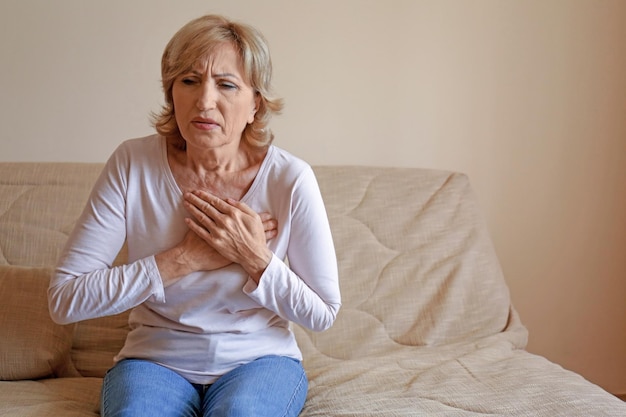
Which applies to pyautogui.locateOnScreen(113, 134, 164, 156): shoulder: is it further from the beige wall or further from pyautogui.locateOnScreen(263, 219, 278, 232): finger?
the beige wall

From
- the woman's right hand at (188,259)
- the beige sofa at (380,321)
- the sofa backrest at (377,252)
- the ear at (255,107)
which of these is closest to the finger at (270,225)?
the woman's right hand at (188,259)

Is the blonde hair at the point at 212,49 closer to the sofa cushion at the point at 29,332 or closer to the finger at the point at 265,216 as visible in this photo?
the finger at the point at 265,216

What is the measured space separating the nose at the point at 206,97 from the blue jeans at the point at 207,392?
515 mm

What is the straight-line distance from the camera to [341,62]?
250 centimetres

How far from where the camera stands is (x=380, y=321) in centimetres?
208

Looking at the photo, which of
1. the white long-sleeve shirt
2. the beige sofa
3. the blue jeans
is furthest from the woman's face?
the beige sofa

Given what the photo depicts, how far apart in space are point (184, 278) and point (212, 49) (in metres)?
0.46

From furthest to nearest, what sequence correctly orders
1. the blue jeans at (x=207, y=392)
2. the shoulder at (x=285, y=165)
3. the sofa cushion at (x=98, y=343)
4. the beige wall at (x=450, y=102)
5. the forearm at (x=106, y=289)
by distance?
the beige wall at (x=450, y=102) → the sofa cushion at (x=98, y=343) → the shoulder at (x=285, y=165) → the forearm at (x=106, y=289) → the blue jeans at (x=207, y=392)

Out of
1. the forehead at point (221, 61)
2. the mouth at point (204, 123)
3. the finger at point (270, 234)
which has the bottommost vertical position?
the finger at point (270, 234)

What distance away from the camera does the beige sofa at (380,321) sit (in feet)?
5.41

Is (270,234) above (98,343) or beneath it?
above

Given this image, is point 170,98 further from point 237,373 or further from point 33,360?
point 33,360

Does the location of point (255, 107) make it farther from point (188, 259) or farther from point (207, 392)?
point (207, 392)

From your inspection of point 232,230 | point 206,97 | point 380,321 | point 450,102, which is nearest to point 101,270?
point 232,230
